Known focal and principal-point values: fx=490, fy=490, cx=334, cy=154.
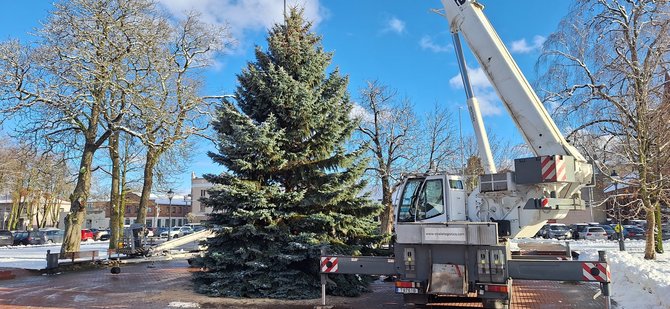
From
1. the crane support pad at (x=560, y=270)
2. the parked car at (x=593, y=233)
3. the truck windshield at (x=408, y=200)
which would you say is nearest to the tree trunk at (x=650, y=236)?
the crane support pad at (x=560, y=270)

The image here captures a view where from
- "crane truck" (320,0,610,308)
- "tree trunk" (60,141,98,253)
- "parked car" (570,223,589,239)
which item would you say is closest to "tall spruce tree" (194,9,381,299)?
"crane truck" (320,0,610,308)

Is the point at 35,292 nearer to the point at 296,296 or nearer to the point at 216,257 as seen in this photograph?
the point at 216,257

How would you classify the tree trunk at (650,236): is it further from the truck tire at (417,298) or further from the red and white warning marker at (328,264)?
the red and white warning marker at (328,264)

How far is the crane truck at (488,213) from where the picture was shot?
29.5ft

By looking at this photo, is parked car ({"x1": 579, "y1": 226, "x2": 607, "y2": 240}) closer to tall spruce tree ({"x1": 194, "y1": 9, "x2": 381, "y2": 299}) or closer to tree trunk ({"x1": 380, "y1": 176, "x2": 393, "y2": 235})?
tree trunk ({"x1": 380, "y1": 176, "x2": 393, "y2": 235})

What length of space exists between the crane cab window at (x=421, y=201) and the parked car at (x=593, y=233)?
35.7m

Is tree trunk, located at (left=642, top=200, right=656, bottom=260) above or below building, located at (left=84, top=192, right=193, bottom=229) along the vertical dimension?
below

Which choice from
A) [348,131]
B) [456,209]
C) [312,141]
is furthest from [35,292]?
[456,209]

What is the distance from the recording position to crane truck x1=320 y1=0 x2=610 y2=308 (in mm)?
8992

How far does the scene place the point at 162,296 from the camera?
11961 mm

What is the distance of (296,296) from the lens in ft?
37.9

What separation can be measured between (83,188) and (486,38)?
664 inches

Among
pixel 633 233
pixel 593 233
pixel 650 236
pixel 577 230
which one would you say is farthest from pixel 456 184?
pixel 577 230

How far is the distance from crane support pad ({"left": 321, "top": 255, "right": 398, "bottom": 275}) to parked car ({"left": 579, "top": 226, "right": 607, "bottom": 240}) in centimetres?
3664
